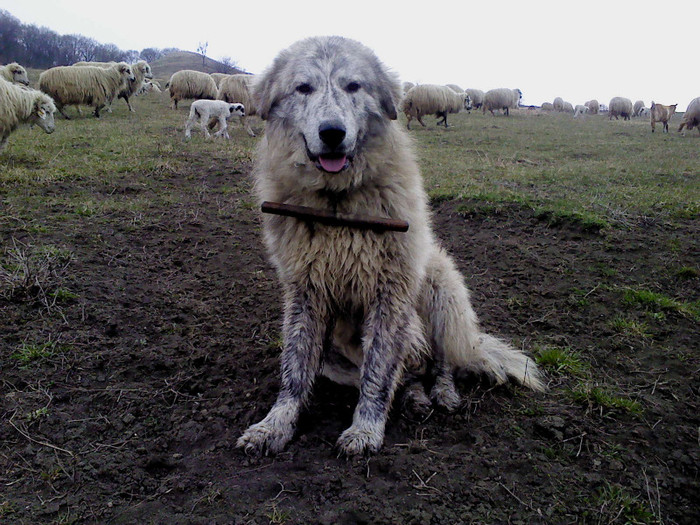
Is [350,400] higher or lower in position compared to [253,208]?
lower

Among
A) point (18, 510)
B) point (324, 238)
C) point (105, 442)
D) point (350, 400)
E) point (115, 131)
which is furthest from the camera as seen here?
point (115, 131)

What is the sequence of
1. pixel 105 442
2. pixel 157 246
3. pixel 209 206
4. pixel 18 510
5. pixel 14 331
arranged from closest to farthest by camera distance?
1. pixel 18 510
2. pixel 105 442
3. pixel 14 331
4. pixel 157 246
5. pixel 209 206

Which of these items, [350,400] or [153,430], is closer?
[153,430]

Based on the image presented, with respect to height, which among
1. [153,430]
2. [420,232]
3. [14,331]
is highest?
[420,232]

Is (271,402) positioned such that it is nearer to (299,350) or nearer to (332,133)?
(299,350)

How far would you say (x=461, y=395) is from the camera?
114 inches

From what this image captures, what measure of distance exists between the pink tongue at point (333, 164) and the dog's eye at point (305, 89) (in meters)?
0.48

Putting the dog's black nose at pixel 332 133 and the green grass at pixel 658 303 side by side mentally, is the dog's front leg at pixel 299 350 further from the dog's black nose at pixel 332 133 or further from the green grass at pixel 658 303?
the green grass at pixel 658 303

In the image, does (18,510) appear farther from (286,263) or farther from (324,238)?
(324,238)

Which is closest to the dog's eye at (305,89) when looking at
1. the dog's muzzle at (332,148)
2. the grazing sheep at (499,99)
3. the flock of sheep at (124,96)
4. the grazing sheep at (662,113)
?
the dog's muzzle at (332,148)

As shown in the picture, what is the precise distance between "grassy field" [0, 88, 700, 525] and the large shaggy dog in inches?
7.3

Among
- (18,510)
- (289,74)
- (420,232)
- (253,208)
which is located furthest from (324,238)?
(253,208)

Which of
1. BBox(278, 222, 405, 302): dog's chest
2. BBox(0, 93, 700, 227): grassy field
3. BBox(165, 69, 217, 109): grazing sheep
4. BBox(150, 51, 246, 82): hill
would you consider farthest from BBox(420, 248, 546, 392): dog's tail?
BBox(150, 51, 246, 82): hill

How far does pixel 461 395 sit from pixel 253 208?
4.22 metres
